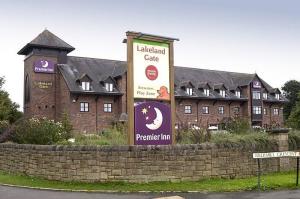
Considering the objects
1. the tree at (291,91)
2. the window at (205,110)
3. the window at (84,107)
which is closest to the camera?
the window at (84,107)

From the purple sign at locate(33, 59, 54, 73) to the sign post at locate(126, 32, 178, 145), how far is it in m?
39.1

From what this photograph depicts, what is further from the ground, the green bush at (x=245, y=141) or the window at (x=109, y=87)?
the window at (x=109, y=87)

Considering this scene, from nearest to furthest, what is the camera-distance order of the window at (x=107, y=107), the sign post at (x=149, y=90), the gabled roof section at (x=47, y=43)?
the sign post at (x=149, y=90) < the gabled roof section at (x=47, y=43) < the window at (x=107, y=107)

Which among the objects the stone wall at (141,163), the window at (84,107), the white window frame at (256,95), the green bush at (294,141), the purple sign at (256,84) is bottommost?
the stone wall at (141,163)

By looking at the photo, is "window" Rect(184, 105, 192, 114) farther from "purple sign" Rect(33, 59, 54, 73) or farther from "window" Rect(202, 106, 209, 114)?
"purple sign" Rect(33, 59, 54, 73)

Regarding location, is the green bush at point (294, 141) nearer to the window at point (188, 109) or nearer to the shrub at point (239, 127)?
the shrub at point (239, 127)

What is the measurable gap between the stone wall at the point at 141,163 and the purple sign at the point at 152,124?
102cm

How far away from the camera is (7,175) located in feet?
66.6

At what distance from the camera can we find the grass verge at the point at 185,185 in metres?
14.8

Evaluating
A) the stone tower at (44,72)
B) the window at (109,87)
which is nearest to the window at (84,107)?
the window at (109,87)

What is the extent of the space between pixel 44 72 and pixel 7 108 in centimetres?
847

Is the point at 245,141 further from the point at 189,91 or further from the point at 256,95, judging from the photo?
the point at 256,95

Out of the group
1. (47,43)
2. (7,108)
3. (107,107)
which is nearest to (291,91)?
(107,107)

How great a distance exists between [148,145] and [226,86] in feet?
170
